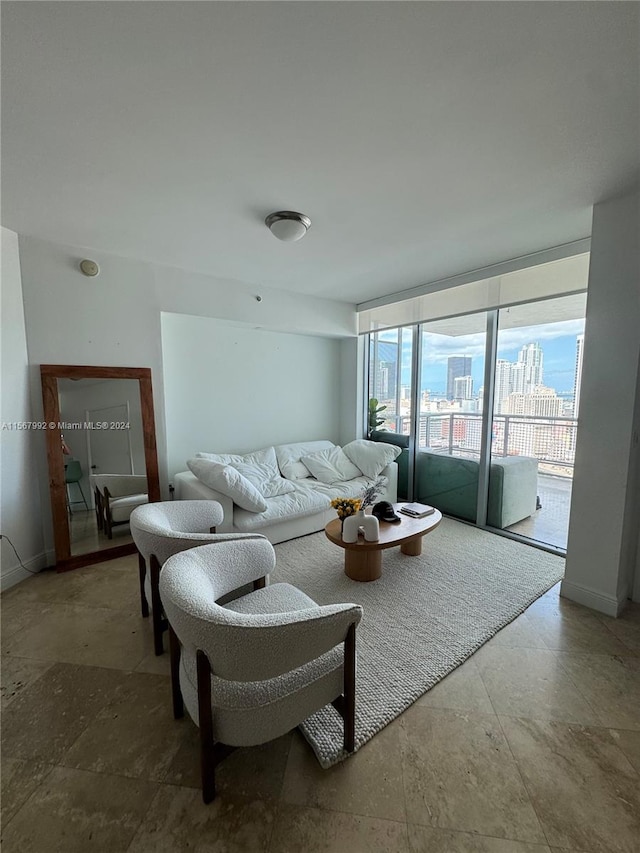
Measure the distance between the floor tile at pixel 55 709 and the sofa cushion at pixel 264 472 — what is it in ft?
6.00

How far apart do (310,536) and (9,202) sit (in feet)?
10.5

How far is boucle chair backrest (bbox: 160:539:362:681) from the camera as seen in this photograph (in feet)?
3.26

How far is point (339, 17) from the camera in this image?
38.5 inches

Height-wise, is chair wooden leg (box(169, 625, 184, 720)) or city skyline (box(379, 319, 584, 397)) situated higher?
city skyline (box(379, 319, 584, 397))

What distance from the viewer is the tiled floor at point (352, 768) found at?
1061mm

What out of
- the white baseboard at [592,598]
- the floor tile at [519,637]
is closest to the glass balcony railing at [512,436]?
the white baseboard at [592,598]

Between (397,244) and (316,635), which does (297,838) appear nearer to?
(316,635)

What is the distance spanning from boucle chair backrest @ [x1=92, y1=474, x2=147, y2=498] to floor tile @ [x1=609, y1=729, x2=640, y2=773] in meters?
3.32

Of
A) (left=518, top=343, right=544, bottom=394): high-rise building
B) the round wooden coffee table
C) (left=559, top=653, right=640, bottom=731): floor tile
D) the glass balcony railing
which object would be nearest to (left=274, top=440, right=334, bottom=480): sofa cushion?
the round wooden coffee table

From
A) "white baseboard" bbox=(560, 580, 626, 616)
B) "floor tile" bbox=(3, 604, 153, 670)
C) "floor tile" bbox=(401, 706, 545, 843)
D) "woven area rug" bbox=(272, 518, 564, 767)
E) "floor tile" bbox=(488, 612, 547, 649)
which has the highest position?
"white baseboard" bbox=(560, 580, 626, 616)

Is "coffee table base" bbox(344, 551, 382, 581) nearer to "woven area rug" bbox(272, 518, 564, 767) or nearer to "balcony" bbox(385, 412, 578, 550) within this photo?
"woven area rug" bbox(272, 518, 564, 767)

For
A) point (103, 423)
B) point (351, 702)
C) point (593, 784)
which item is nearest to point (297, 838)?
point (351, 702)

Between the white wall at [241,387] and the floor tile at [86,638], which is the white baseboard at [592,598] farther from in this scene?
the white wall at [241,387]

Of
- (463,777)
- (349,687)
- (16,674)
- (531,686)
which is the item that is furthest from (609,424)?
(16,674)
